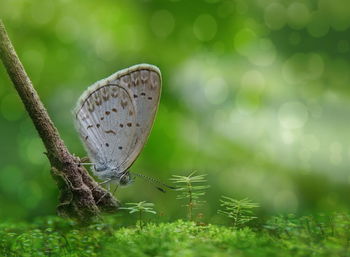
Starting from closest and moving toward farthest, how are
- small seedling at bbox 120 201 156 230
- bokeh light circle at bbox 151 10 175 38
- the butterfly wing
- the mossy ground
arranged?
the mossy ground
small seedling at bbox 120 201 156 230
the butterfly wing
bokeh light circle at bbox 151 10 175 38

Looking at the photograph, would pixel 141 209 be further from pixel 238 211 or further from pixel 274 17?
pixel 274 17

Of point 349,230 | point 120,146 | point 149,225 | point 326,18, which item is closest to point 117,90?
point 120,146

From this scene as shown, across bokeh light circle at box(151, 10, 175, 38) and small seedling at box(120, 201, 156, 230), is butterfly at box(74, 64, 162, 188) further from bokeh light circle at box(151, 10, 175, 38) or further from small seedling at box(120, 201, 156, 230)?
bokeh light circle at box(151, 10, 175, 38)

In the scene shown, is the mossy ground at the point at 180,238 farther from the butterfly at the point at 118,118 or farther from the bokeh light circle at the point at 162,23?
the bokeh light circle at the point at 162,23

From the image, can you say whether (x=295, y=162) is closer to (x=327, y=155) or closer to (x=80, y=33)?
(x=327, y=155)

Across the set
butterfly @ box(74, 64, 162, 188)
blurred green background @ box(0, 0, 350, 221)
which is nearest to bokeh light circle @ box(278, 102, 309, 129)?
blurred green background @ box(0, 0, 350, 221)

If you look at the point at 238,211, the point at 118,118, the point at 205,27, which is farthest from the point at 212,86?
the point at 238,211
